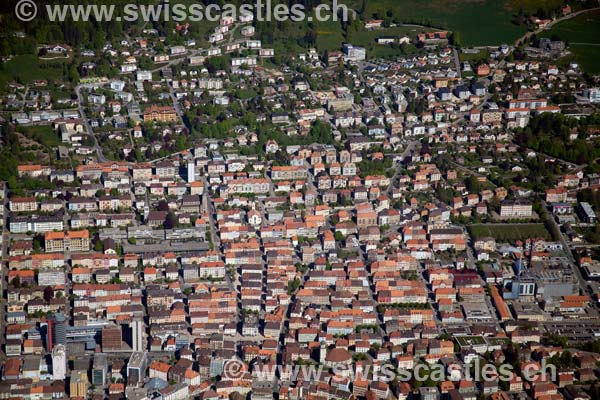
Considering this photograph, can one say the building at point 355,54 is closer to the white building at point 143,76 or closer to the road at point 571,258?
the white building at point 143,76

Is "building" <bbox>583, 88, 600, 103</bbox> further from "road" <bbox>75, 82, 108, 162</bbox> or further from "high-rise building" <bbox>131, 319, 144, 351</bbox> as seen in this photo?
"high-rise building" <bbox>131, 319, 144, 351</bbox>

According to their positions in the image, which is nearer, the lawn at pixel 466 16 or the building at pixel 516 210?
the building at pixel 516 210

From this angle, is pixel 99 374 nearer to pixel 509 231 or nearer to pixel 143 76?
pixel 509 231

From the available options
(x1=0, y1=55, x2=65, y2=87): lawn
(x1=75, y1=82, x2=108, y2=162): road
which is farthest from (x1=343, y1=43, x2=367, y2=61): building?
(x1=0, y1=55, x2=65, y2=87): lawn

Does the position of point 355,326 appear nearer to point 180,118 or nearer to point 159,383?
point 159,383

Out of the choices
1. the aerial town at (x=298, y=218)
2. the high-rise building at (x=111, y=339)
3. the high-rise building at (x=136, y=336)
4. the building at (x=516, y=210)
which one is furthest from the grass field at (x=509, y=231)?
the high-rise building at (x=111, y=339)

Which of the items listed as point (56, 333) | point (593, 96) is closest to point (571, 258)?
point (593, 96)
